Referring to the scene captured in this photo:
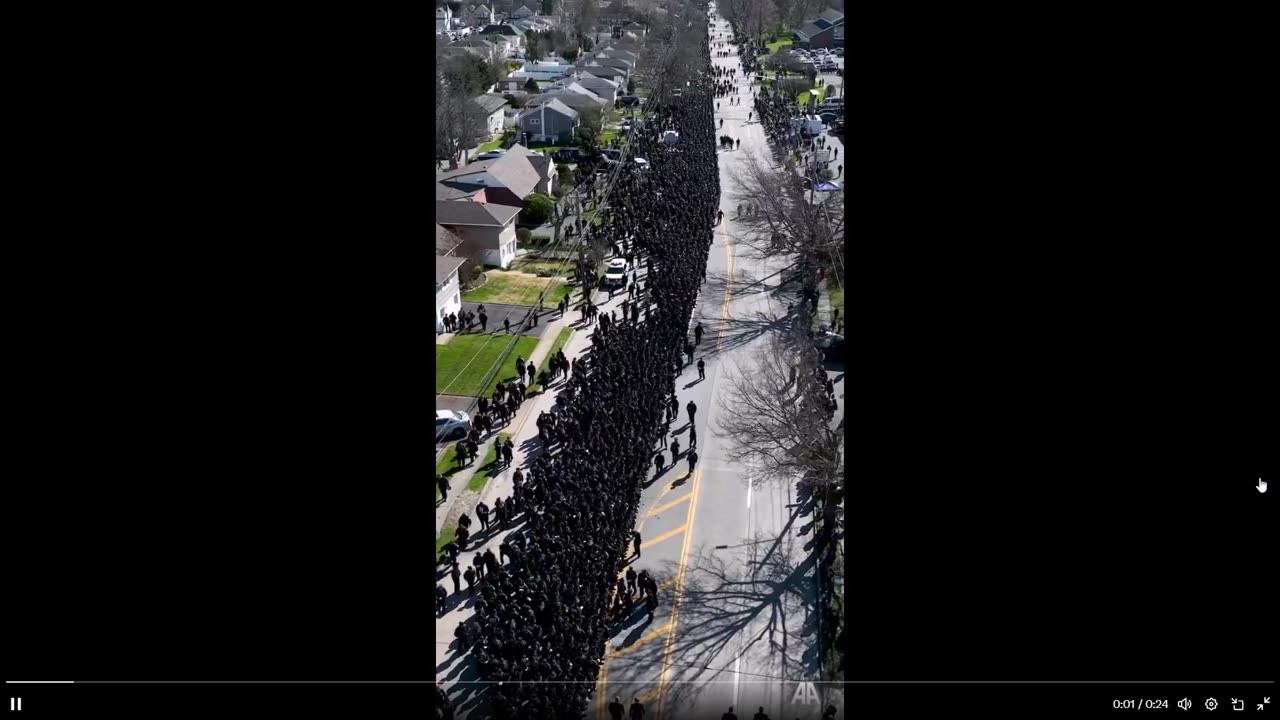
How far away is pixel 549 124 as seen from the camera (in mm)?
47812

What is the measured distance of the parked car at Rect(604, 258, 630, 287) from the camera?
28.0 m

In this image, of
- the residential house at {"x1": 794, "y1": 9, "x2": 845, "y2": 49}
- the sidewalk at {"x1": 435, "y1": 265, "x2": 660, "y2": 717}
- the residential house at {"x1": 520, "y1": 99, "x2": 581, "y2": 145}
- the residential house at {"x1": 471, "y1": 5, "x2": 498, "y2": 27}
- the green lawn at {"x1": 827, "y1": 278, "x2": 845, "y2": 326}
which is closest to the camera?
the sidewalk at {"x1": 435, "y1": 265, "x2": 660, "y2": 717}

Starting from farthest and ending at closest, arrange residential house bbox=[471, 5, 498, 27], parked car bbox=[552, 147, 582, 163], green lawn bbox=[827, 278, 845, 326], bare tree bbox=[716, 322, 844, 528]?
1. residential house bbox=[471, 5, 498, 27]
2. parked car bbox=[552, 147, 582, 163]
3. green lawn bbox=[827, 278, 845, 326]
4. bare tree bbox=[716, 322, 844, 528]

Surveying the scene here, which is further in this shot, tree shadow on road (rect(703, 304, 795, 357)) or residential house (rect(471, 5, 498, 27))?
residential house (rect(471, 5, 498, 27))

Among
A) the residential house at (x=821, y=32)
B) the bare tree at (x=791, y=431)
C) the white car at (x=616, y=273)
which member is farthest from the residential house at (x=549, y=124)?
the residential house at (x=821, y=32)

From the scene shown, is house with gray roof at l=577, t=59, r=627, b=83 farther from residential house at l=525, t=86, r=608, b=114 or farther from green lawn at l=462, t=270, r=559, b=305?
green lawn at l=462, t=270, r=559, b=305

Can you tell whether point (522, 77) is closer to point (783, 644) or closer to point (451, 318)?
point (451, 318)

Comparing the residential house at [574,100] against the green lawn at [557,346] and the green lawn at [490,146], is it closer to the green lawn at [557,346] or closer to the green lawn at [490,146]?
the green lawn at [490,146]

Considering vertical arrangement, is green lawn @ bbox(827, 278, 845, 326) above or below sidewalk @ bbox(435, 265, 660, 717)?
above

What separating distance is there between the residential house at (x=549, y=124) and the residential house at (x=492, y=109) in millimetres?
1606

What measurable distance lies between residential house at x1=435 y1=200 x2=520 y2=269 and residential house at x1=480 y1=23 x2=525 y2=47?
146ft

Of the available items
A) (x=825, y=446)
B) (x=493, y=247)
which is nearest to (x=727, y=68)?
(x=493, y=247)

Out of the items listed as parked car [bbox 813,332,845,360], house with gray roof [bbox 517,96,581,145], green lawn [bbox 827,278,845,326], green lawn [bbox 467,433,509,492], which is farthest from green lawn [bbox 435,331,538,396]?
house with gray roof [bbox 517,96,581,145]

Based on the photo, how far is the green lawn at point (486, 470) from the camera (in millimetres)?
17672
